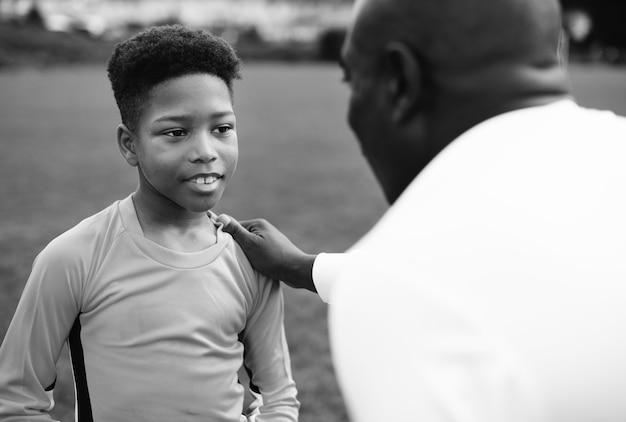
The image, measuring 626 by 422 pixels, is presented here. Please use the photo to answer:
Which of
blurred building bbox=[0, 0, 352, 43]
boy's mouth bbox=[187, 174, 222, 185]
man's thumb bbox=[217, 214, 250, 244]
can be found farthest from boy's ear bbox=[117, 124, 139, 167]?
blurred building bbox=[0, 0, 352, 43]

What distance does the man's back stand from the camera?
90cm

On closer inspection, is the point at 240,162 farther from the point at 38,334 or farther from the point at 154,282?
the point at 38,334

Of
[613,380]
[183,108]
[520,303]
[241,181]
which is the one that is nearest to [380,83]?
[520,303]

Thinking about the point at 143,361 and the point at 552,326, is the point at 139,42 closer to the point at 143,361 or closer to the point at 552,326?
the point at 143,361

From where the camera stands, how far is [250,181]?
1059cm

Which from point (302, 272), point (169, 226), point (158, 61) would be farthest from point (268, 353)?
point (158, 61)

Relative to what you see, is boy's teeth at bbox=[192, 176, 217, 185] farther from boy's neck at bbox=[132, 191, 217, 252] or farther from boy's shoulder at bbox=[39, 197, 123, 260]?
boy's shoulder at bbox=[39, 197, 123, 260]

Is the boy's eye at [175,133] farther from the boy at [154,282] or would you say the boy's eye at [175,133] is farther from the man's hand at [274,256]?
the man's hand at [274,256]

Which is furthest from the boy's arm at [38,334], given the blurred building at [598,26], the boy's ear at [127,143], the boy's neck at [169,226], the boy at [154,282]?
the blurred building at [598,26]

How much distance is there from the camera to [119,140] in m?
2.16

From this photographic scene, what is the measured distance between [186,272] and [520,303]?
131 cm

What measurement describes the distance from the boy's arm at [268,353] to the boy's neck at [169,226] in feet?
0.75

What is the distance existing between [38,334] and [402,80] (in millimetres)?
1288

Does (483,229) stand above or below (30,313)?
above
